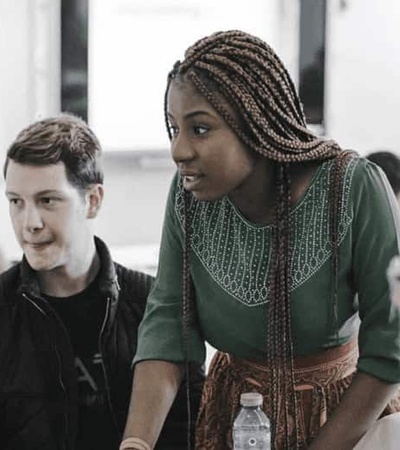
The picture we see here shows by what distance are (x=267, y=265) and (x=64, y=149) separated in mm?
633

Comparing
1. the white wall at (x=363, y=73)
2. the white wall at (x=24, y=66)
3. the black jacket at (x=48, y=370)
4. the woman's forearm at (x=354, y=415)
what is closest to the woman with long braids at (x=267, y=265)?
the woman's forearm at (x=354, y=415)

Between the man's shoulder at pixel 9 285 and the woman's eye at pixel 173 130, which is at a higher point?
the woman's eye at pixel 173 130

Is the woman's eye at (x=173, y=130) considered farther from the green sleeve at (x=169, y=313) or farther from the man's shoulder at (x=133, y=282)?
the man's shoulder at (x=133, y=282)

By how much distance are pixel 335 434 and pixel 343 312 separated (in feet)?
0.59

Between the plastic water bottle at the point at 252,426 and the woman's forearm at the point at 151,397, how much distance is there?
0.11 meters

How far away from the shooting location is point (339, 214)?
150cm

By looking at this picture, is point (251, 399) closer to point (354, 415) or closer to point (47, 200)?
point (354, 415)

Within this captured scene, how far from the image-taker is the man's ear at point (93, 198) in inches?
81.0

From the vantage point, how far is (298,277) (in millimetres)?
1521

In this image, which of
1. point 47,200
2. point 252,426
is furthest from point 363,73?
point 252,426

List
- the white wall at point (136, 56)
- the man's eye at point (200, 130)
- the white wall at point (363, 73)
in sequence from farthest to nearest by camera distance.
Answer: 1. the white wall at point (363, 73)
2. the white wall at point (136, 56)
3. the man's eye at point (200, 130)

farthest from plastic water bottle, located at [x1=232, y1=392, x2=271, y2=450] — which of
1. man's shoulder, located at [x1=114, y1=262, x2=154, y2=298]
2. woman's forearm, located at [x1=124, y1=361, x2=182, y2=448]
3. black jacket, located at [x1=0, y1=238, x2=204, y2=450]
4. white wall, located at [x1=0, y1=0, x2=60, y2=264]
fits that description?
white wall, located at [x1=0, y1=0, x2=60, y2=264]

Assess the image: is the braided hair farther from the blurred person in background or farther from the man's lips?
the blurred person in background

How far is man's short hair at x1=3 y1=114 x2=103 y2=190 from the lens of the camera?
6.55 feet
